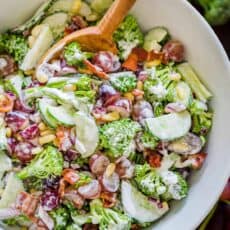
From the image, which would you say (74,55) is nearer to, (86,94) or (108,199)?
(86,94)

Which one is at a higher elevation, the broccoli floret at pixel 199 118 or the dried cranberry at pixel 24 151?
the dried cranberry at pixel 24 151

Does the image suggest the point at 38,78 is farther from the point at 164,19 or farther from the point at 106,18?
the point at 164,19

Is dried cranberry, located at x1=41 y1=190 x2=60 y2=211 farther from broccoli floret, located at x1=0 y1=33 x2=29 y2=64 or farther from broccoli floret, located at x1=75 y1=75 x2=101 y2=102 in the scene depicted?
broccoli floret, located at x1=0 y1=33 x2=29 y2=64

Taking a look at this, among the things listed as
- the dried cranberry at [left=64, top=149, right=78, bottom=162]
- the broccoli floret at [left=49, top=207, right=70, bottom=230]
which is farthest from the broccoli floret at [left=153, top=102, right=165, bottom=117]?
the broccoli floret at [left=49, top=207, right=70, bottom=230]

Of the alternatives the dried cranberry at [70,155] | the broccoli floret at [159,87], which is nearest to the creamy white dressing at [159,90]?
the broccoli floret at [159,87]

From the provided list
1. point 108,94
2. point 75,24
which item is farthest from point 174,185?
point 75,24

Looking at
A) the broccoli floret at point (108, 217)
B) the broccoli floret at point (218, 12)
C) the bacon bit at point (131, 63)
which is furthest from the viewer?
the broccoli floret at point (218, 12)

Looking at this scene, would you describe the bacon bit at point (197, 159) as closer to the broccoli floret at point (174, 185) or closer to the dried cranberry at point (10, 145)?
the broccoli floret at point (174, 185)

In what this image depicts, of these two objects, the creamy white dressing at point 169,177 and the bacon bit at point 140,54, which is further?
the bacon bit at point 140,54
